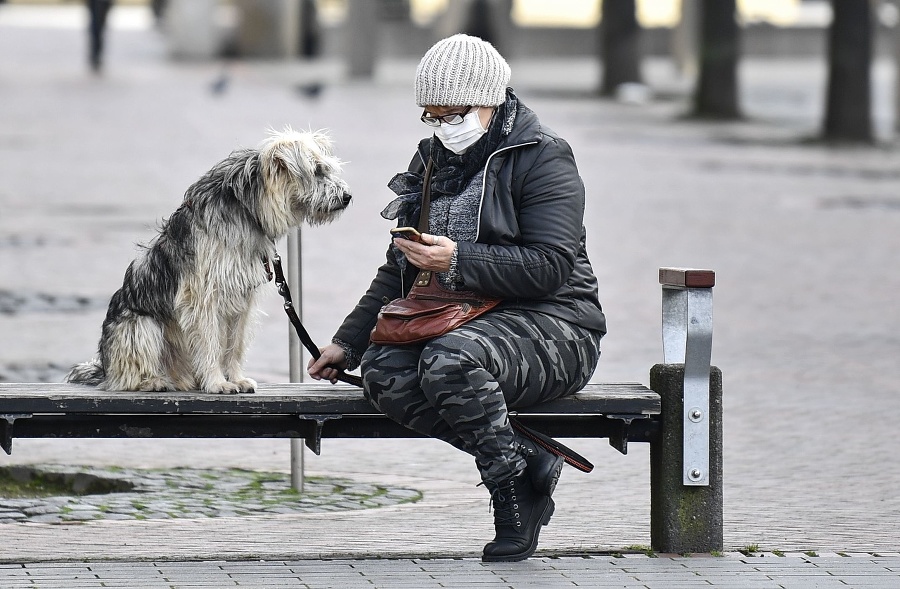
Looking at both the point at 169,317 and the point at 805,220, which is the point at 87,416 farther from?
the point at 805,220

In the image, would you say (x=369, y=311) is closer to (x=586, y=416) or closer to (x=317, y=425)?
(x=317, y=425)

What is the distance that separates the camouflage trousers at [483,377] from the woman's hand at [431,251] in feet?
0.73

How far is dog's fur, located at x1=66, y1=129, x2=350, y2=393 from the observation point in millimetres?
4996

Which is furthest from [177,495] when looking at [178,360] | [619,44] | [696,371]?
[619,44]

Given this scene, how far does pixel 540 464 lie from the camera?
5.06 metres

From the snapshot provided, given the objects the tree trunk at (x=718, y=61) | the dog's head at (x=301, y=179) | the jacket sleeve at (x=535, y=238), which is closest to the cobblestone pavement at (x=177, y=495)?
the dog's head at (x=301, y=179)

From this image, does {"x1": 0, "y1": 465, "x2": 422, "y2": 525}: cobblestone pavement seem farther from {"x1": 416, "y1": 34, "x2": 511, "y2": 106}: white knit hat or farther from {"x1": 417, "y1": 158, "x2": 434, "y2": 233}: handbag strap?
{"x1": 416, "y1": 34, "x2": 511, "y2": 106}: white knit hat

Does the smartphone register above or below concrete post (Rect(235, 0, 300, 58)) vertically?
below

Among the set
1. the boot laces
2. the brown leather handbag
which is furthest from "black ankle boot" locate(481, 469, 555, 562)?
the brown leather handbag

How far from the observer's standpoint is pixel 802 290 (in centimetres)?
1218

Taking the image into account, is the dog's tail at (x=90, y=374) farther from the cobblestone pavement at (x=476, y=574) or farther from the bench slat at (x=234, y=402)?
the cobblestone pavement at (x=476, y=574)

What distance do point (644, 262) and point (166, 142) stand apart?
36.0ft

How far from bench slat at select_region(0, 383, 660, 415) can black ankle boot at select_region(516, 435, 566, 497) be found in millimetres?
113

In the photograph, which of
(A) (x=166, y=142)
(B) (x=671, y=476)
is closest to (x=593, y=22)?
(A) (x=166, y=142)
